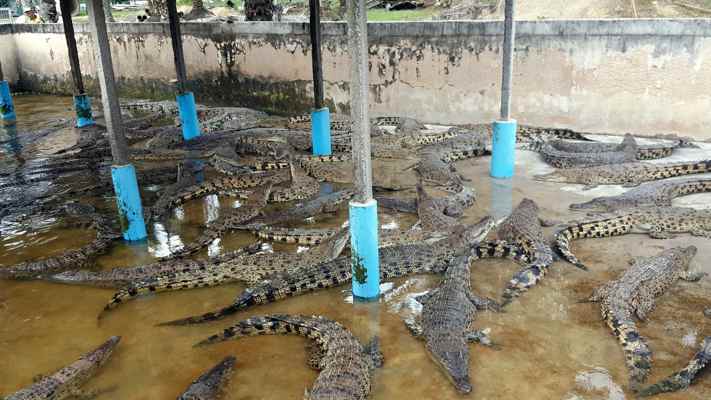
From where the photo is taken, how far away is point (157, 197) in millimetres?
7367

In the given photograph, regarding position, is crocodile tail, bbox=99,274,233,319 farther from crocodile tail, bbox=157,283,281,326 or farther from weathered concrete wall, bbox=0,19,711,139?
weathered concrete wall, bbox=0,19,711,139

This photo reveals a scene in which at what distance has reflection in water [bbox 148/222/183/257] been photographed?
5.70m

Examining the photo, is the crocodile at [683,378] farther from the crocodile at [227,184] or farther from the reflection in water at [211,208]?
the crocodile at [227,184]

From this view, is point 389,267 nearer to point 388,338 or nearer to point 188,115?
point 388,338

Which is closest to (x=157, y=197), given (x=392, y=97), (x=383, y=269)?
(x=383, y=269)

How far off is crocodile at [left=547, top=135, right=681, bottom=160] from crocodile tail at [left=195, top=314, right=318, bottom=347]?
555cm

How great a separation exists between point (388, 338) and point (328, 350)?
540 mm

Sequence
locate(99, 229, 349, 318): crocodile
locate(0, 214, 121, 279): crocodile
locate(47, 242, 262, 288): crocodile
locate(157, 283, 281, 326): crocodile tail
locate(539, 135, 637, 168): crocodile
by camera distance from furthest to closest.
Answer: locate(539, 135, 637, 168): crocodile
locate(0, 214, 121, 279): crocodile
locate(47, 242, 262, 288): crocodile
locate(99, 229, 349, 318): crocodile
locate(157, 283, 281, 326): crocodile tail

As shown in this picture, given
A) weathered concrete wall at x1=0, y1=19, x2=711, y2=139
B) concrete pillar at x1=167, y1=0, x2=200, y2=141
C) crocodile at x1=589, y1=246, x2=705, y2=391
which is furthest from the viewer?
concrete pillar at x1=167, y1=0, x2=200, y2=141

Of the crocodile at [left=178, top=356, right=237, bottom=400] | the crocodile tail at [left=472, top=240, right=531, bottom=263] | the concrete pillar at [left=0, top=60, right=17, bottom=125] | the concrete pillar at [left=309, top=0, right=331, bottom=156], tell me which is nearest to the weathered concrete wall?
the concrete pillar at [left=309, top=0, right=331, bottom=156]

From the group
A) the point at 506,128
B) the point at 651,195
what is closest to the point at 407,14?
the point at 506,128

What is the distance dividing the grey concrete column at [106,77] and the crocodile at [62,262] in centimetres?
87

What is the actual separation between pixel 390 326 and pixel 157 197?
4401mm

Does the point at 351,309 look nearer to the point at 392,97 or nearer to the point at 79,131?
the point at 392,97
